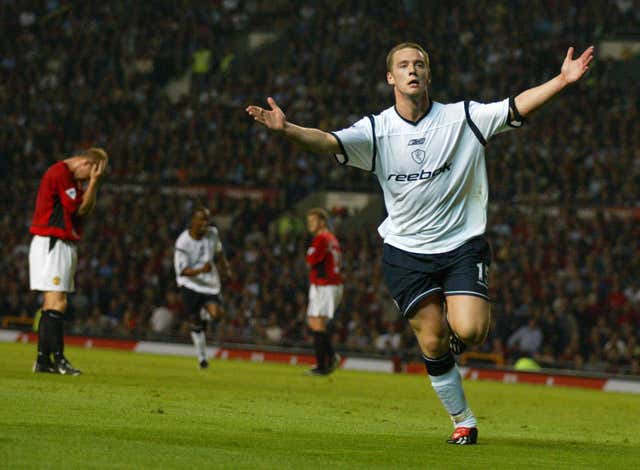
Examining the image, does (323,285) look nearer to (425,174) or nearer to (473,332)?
(425,174)

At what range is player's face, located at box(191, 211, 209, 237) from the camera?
813 inches

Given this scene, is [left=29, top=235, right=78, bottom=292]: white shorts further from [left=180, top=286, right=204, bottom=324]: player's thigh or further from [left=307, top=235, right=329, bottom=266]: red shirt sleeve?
[left=307, top=235, right=329, bottom=266]: red shirt sleeve

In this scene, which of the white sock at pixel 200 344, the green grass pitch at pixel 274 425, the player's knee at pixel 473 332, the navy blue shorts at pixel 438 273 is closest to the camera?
the green grass pitch at pixel 274 425

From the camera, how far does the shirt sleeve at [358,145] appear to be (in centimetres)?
929

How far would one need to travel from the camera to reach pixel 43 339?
1509cm

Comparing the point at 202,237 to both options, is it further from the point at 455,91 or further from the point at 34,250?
the point at 455,91

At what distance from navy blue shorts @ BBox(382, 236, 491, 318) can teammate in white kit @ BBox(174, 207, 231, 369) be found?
11515 millimetres

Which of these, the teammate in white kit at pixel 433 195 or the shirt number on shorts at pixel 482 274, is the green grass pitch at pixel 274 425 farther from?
the shirt number on shorts at pixel 482 274

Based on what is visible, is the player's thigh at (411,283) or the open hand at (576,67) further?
the player's thigh at (411,283)

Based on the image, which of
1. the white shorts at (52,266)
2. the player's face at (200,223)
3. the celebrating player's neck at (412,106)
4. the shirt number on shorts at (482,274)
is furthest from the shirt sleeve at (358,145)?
the player's face at (200,223)

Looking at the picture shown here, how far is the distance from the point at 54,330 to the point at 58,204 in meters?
1.46

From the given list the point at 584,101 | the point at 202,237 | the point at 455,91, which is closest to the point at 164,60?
the point at 455,91

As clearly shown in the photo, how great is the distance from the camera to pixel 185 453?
24.9 feet

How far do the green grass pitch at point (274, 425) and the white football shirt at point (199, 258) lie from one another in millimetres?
2700
